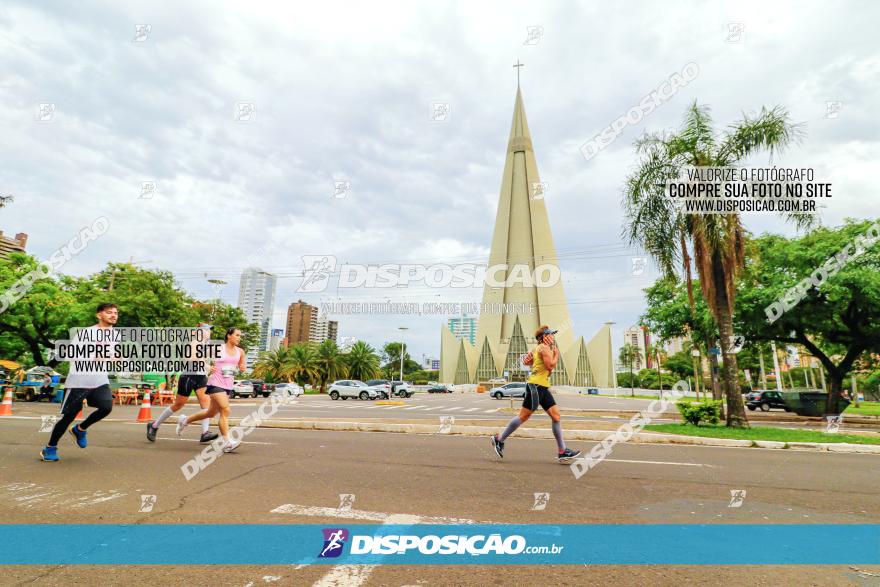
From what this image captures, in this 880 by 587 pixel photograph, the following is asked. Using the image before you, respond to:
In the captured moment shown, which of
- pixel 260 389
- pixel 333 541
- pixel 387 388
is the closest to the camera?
pixel 333 541

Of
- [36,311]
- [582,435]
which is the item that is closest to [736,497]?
[582,435]

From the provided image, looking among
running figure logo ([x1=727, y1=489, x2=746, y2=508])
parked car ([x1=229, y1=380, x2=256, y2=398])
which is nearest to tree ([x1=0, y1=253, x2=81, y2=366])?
parked car ([x1=229, y1=380, x2=256, y2=398])

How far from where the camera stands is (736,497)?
4.46 meters

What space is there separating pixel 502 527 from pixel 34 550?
3183mm

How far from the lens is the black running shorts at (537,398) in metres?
6.19

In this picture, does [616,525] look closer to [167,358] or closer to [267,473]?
[267,473]

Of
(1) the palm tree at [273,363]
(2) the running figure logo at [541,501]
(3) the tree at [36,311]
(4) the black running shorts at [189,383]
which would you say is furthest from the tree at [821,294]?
(1) the palm tree at [273,363]

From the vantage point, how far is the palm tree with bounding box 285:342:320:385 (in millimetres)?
45625

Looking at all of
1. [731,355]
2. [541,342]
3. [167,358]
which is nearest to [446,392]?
[167,358]

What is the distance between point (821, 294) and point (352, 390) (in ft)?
96.6

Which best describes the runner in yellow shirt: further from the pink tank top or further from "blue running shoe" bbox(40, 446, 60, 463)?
"blue running shoe" bbox(40, 446, 60, 463)

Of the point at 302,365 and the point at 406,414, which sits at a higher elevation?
the point at 302,365

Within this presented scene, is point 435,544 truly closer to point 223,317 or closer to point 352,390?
point 352,390

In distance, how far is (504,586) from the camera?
95.9 inches
